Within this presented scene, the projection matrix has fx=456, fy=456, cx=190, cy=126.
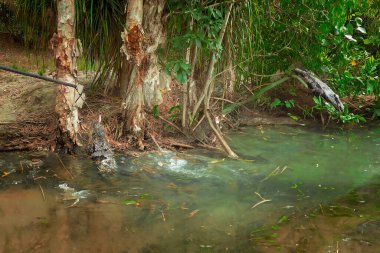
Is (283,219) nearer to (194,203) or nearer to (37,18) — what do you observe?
(194,203)

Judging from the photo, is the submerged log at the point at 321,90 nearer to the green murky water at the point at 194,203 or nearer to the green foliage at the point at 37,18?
the green murky water at the point at 194,203

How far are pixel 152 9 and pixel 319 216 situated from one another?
2326mm

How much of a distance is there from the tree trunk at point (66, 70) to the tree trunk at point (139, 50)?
1.46 ft

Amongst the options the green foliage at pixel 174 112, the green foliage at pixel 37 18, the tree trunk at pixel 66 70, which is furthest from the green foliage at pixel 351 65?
the green foliage at pixel 37 18

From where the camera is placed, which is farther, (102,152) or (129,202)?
(102,152)

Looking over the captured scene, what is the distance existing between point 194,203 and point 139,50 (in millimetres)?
1574

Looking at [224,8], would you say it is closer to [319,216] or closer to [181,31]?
[181,31]

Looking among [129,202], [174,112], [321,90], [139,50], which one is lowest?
[129,202]

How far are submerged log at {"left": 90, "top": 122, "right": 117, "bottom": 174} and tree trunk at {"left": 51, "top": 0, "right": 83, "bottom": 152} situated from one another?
199 millimetres

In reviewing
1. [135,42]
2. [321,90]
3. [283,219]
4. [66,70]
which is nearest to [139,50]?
[135,42]

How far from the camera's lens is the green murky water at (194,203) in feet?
7.67

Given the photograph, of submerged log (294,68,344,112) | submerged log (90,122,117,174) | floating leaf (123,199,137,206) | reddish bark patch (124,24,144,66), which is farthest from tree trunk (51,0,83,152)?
submerged log (294,68,344,112)

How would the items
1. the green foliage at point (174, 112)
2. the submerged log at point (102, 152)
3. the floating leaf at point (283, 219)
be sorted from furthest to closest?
1. the green foliage at point (174, 112)
2. the submerged log at point (102, 152)
3. the floating leaf at point (283, 219)

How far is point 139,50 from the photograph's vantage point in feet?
12.8
